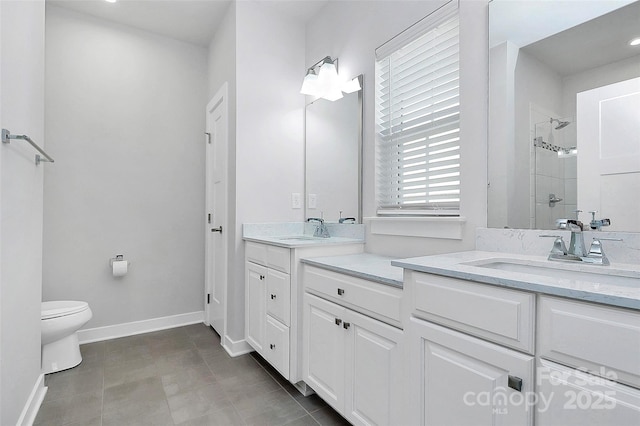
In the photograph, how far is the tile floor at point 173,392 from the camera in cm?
170

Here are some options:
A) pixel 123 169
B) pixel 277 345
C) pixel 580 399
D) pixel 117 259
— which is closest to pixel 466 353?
pixel 580 399

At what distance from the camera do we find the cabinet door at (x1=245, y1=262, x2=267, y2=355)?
217 cm


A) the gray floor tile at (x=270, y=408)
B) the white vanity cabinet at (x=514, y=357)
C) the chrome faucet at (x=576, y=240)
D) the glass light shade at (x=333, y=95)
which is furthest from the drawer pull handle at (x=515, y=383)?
the glass light shade at (x=333, y=95)

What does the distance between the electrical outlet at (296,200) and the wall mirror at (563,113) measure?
1587mm

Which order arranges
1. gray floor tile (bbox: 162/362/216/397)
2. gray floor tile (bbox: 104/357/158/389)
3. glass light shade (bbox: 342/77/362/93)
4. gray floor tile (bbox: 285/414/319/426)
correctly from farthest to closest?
glass light shade (bbox: 342/77/362/93)
gray floor tile (bbox: 104/357/158/389)
gray floor tile (bbox: 162/362/216/397)
gray floor tile (bbox: 285/414/319/426)

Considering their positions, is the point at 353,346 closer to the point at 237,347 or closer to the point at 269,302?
the point at 269,302

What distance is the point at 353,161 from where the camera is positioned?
7.43 feet

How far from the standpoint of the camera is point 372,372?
1.34m

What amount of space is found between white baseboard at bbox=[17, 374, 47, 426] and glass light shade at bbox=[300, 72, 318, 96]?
251 cm

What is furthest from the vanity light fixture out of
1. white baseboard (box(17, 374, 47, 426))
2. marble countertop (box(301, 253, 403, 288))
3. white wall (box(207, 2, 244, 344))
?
white baseboard (box(17, 374, 47, 426))

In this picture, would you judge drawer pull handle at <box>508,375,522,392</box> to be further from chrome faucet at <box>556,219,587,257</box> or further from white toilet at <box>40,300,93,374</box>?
white toilet at <box>40,300,93,374</box>

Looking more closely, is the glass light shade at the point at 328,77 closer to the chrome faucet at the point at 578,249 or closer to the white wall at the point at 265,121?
the white wall at the point at 265,121

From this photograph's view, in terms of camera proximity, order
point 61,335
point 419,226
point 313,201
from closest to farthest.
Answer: point 419,226 < point 61,335 < point 313,201

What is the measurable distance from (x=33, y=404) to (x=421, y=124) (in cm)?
257
